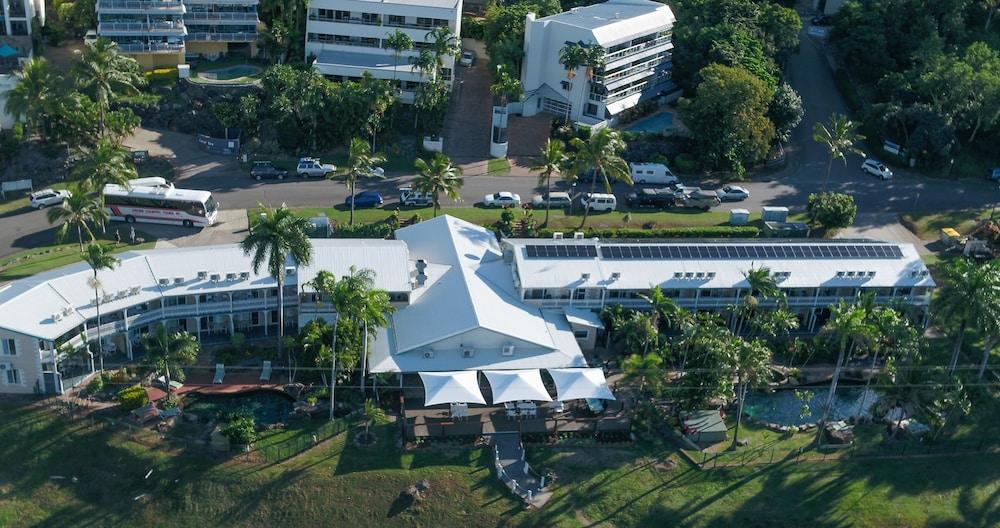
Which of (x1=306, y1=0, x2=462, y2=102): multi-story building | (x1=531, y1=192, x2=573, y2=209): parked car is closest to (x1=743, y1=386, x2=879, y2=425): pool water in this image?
(x1=531, y1=192, x2=573, y2=209): parked car

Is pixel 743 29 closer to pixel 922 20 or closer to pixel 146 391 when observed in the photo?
pixel 922 20

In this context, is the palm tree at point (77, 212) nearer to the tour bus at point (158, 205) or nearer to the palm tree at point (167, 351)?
the tour bus at point (158, 205)

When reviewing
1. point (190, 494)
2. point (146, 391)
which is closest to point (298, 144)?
point (146, 391)

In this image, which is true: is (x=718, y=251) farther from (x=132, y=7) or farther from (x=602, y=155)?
(x=132, y=7)

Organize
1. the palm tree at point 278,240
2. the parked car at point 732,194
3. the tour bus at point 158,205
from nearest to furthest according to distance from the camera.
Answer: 1. the palm tree at point 278,240
2. the tour bus at point 158,205
3. the parked car at point 732,194

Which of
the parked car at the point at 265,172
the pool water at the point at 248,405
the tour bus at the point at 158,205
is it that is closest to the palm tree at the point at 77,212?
the tour bus at the point at 158,205

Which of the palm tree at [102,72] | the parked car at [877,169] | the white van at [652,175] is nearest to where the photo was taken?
the palm tree at [102,72]

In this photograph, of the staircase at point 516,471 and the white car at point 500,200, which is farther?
the white car at point 500,200
